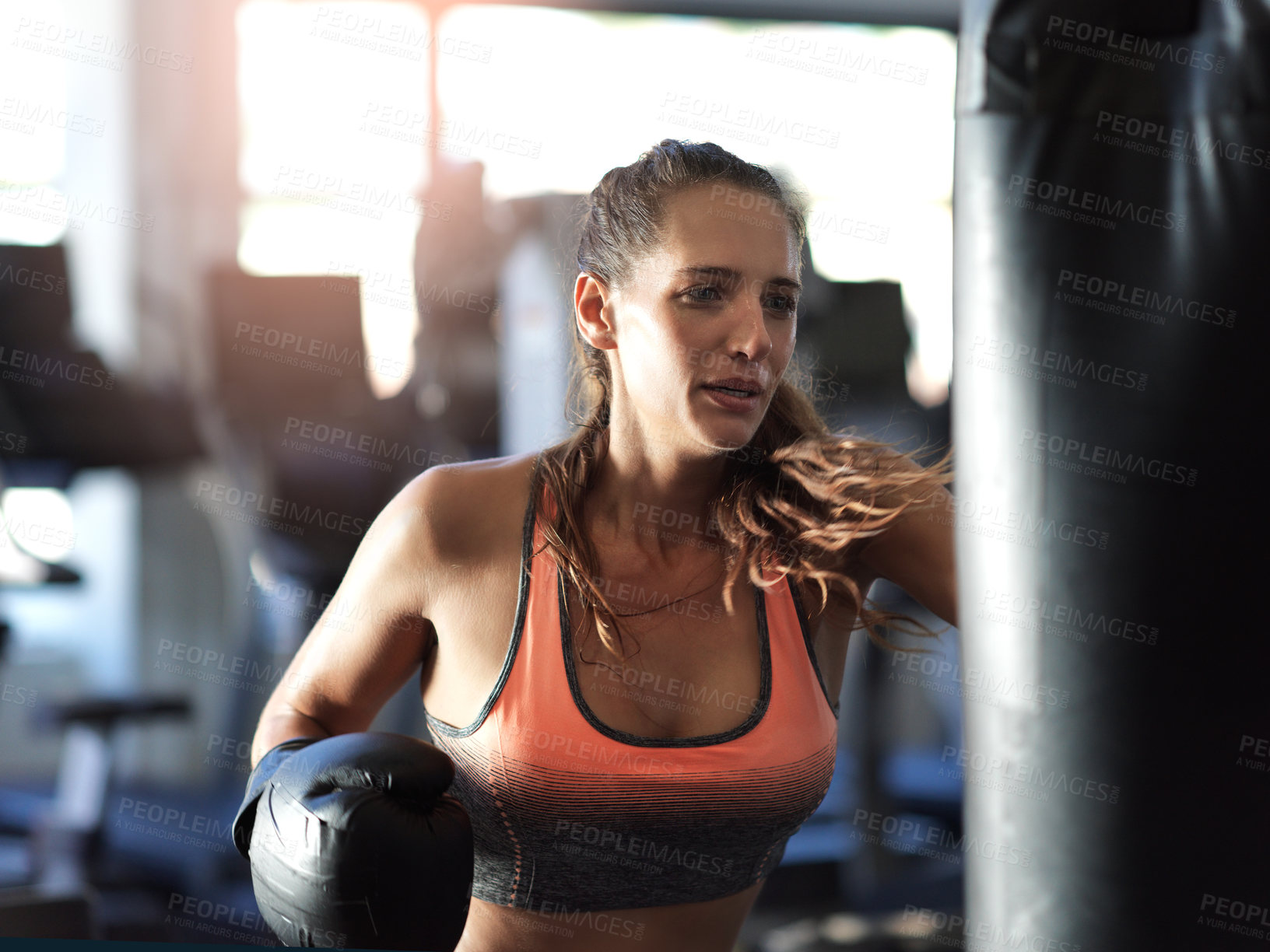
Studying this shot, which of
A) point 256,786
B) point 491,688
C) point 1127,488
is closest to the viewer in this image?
point 1127,488

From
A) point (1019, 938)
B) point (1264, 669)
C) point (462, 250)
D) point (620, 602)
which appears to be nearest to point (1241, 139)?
point (1264, 669)

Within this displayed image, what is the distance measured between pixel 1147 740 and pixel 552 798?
2.34 ft

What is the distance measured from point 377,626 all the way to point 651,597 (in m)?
0.32

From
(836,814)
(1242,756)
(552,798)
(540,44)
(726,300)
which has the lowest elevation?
Answer: (836,814)

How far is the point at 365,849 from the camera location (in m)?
1.04

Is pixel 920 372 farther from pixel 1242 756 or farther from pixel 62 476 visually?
pixel 1242 756

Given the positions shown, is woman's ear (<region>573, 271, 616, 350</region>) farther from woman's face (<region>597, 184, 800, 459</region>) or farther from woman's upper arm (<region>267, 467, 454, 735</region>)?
woman's upper arm (<region>267, 467, 454, 735</region>)

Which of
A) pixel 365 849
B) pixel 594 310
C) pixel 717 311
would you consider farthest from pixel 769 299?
pixel 365 849

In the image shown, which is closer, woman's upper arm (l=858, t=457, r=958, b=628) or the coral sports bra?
the coral sports bra

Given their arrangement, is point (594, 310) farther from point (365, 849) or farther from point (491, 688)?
point (365, 849)

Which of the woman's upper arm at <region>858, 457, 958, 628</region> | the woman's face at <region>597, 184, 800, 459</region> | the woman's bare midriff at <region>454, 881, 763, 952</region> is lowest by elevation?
the woman's bare midriff at <region>454, 881, 763, 952</region>

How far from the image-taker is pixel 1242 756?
0.68 m

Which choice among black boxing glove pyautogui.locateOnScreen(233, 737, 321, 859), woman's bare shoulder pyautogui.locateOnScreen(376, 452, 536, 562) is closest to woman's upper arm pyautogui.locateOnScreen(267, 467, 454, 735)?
woman's bare shoulder pyautogui.locateOnScreen(376, 452, 536, 562)

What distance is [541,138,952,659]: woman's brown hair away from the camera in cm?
130
